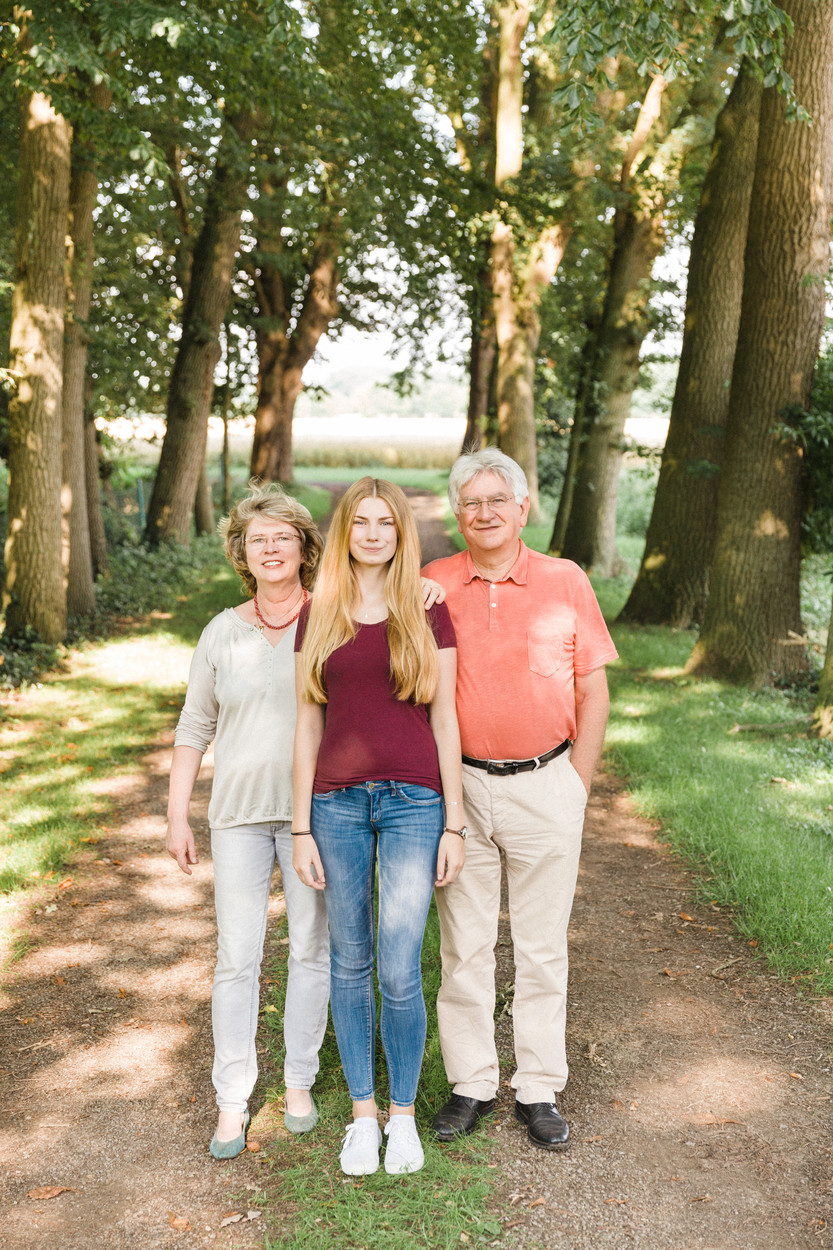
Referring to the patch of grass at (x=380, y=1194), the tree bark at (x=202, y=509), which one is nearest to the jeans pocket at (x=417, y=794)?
the patch of grass at (x=380, y=1194)

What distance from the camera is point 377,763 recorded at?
294 cm

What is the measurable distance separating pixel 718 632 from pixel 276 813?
6923 mm

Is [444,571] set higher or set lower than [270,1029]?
higher

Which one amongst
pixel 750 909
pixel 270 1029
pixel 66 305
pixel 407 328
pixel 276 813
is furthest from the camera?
pixel 407 328

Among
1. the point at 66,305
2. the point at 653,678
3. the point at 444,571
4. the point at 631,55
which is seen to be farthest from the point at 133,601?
the point at 444,571

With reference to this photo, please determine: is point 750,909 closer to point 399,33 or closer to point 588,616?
point 588,616

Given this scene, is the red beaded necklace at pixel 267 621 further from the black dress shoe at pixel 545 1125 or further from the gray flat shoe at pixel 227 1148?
the black dress shoe at pixel 545 1125

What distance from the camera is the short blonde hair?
3270mm

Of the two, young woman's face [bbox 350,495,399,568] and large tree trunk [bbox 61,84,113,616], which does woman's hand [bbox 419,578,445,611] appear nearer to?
young woman's face [bbox 350,495,399,568]

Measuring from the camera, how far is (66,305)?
36.7 ft

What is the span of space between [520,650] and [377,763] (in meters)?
0.62

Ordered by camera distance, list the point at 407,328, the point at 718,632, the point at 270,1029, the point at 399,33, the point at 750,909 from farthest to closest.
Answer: the point at 407,328
the point at 399,33
the point at 718,632
the point at 750,909
the point at 270,1029

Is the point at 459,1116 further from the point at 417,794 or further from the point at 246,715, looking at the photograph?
the point at 246,715

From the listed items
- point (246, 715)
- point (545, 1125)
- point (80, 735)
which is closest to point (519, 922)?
point (545, 1125)
